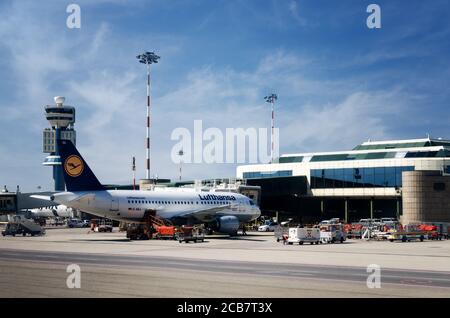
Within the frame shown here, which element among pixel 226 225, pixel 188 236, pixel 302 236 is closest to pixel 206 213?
pixel 226 225

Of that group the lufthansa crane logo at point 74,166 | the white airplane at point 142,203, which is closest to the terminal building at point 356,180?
the white airplane at point 142,203

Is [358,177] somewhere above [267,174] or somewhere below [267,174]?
below

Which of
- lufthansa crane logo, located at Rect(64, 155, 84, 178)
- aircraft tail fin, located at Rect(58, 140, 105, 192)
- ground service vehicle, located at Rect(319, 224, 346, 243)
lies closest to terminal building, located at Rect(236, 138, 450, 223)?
ground service vehicle, located at Rect(319, 224, 346, 243)

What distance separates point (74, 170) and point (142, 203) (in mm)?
8574

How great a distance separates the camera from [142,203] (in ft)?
206

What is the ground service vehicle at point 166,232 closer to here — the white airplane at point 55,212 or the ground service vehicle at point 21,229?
the ground service vehicle at point 21,229

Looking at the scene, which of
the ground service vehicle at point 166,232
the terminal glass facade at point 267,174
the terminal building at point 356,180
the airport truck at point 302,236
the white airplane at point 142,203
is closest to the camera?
the airport truck at point 302,236

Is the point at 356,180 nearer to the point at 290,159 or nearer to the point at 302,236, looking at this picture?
the point at 290,159

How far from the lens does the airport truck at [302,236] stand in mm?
52844

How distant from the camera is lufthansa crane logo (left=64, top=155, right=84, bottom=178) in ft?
188

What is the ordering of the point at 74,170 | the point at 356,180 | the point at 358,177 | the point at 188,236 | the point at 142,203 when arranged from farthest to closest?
1. the point at 356,180
2. the point at 358,177
3. the point at 142,203
4. the point at 74,170
5. the point at 188,236

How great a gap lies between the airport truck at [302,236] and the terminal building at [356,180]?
101ft
